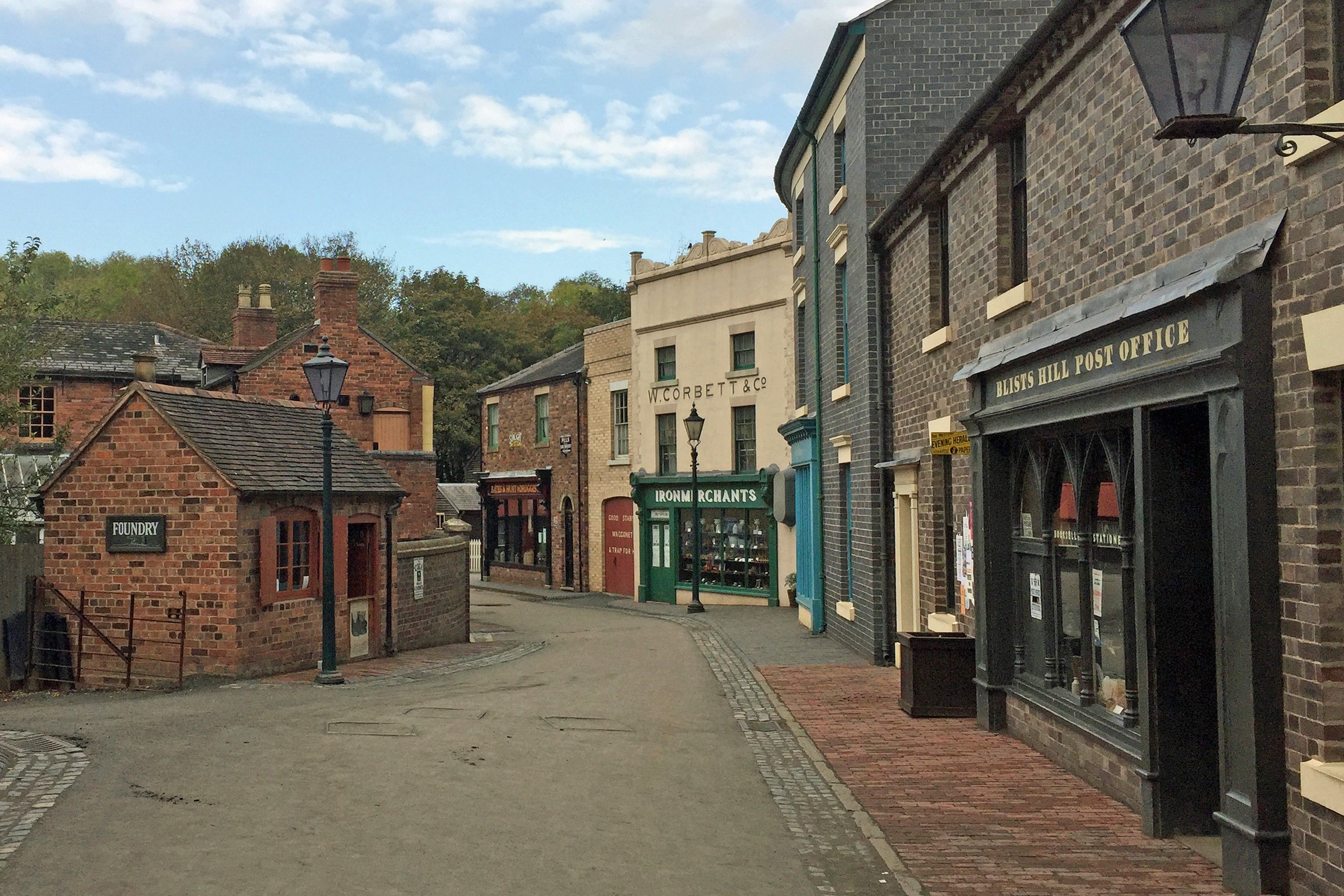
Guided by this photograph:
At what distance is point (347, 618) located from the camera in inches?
734

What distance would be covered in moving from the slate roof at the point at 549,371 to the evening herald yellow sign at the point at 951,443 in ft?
80.6

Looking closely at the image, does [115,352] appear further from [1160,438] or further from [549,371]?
[1160,438]

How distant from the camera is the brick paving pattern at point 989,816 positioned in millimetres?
6984

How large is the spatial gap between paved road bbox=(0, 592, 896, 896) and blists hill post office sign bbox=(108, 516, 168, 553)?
7.67 feet

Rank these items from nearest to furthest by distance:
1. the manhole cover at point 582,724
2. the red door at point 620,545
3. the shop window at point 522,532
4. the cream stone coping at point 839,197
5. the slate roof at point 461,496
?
the manhole cover at point 582,724
the cream stone coping at point 839,197
the red door at point 620,545
the shop window at point 522,532
the slate roof at point 461,496

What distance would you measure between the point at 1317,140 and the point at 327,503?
42.2ft

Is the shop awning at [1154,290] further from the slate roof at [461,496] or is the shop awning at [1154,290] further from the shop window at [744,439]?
the slate roof at [461,496]

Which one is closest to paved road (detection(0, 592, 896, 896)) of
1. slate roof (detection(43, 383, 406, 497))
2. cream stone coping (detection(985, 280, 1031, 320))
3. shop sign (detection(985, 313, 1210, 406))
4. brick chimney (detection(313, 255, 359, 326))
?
slate roof (detection(43, 383, 406, 497))

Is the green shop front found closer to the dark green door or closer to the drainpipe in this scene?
the dark green door

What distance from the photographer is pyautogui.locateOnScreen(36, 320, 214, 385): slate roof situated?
3378 centimetres

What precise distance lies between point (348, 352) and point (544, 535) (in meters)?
10.7

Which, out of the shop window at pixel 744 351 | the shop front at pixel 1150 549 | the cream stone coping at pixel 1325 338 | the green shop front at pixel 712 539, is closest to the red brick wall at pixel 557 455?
the green shop front at pixel 712 539

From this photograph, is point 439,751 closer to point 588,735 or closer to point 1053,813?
point 588,735

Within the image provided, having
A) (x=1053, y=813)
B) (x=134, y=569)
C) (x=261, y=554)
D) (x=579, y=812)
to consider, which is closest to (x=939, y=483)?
(x=1053, y=813)
